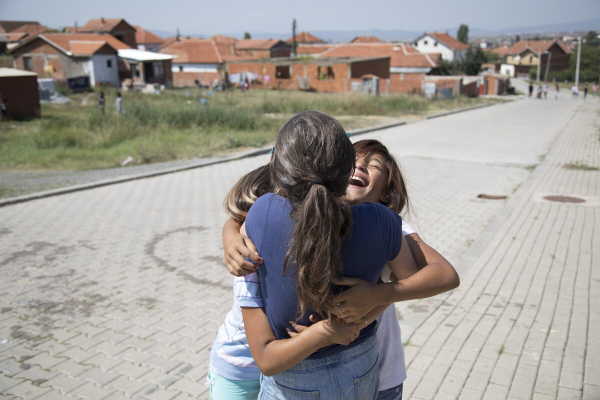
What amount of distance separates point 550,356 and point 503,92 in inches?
2244

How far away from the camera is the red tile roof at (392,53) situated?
62000mm

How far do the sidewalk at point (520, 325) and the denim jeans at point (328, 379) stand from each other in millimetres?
2058

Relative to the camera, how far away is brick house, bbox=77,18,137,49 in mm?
67500

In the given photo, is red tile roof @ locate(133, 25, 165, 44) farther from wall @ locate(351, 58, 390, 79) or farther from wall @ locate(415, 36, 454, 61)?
wall @ locate(415, 36, 454, 61)

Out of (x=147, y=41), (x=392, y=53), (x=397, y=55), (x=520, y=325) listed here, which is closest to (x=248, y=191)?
(x=520, y=325)

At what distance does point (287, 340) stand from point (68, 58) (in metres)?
46.4

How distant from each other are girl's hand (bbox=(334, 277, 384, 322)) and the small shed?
82.4 ft

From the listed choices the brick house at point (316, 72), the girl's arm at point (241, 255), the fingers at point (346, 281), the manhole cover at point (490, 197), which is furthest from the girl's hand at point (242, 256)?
the brick house at point (316, 72)

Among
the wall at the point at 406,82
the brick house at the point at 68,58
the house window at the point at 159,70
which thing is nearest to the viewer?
the brick house at the point at 68,58

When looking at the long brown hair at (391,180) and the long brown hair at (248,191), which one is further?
the long brown hair at (391,180)

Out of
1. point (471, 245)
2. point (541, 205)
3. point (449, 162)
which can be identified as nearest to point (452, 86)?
point (449, 162)

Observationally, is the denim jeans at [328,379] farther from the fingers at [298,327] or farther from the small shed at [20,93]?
the small shed at [20,93]

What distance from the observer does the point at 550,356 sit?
158 inches

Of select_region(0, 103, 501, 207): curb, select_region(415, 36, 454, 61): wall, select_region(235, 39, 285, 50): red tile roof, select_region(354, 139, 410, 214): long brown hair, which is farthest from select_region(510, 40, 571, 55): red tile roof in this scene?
select_region(354, 139, 410, 214): long brown hair
